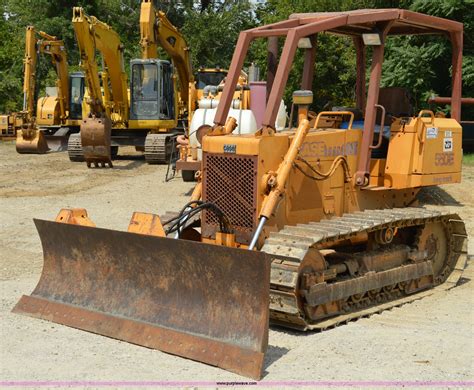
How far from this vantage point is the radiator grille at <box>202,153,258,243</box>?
6.68m

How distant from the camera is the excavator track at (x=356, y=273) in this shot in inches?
241

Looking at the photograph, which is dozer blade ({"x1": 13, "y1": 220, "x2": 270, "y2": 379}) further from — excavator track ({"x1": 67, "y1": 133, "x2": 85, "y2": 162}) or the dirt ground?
excavator track ({"x1": 67, "y1": 133, "x2": 85, "y2": 162})

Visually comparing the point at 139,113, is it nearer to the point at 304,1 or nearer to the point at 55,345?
the point at 304,1

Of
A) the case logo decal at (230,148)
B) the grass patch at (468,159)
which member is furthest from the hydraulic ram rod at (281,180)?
the grass patch at (468,159)

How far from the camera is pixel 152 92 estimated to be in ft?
73.2

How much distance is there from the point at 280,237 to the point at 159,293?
108 cm

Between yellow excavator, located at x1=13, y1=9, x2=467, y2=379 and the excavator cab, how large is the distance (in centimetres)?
1401

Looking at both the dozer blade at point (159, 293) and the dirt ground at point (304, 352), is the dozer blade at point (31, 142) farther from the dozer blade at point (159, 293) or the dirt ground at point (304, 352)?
the dozer blade at point (159, 293)

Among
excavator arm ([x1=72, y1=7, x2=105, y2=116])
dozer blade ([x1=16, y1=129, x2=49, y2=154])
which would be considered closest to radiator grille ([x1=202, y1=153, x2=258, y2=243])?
excavator arm ([x1=72, y1=7, x2=105, y2=116])

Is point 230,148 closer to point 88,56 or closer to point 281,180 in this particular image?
point 281,180

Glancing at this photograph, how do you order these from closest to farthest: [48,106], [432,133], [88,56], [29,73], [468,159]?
[432,133]
[468,159]
[88,56]
[29,73]
[48,106]

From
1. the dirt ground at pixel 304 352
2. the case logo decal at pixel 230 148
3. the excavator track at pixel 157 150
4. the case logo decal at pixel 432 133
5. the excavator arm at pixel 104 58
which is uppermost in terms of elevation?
the excavator arm at pixel 104 58

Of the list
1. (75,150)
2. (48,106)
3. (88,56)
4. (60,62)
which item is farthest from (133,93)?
(48,106)

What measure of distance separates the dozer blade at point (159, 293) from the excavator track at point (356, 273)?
1.58ft
